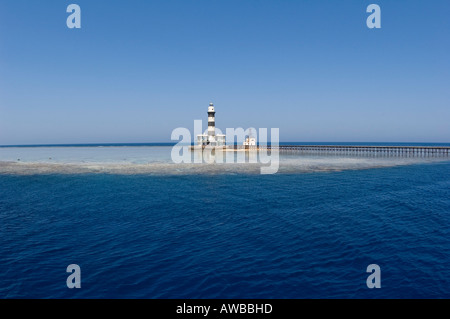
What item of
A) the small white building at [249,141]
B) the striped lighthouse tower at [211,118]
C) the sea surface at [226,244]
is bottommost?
the sea surface at [226,244]

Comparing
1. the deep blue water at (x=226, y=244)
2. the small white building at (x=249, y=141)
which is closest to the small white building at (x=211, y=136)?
the small white building at (x=249, y=141)

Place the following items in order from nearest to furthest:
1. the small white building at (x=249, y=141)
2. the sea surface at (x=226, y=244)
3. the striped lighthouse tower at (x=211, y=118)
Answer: the sea surface at (x=226, y=244), the striped lighthouse tower at (x=211, y=118), the small white building at (x=249, y=141)

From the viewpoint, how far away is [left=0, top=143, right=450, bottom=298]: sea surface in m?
9.76

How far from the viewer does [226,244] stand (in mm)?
13617

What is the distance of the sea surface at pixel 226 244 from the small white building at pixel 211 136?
7502 centimetres

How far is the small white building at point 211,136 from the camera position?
3871 inches

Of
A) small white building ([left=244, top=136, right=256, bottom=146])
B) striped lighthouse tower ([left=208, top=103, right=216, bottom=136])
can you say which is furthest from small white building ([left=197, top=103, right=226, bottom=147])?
small white building ([left=244, top=136, right=256, bottom=146])

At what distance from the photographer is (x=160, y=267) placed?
36.9ft

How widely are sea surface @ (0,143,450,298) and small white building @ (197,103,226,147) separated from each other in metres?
75.0

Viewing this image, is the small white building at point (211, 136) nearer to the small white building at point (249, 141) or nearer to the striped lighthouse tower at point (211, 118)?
the striped lighthouse tower at point (211, 118)
